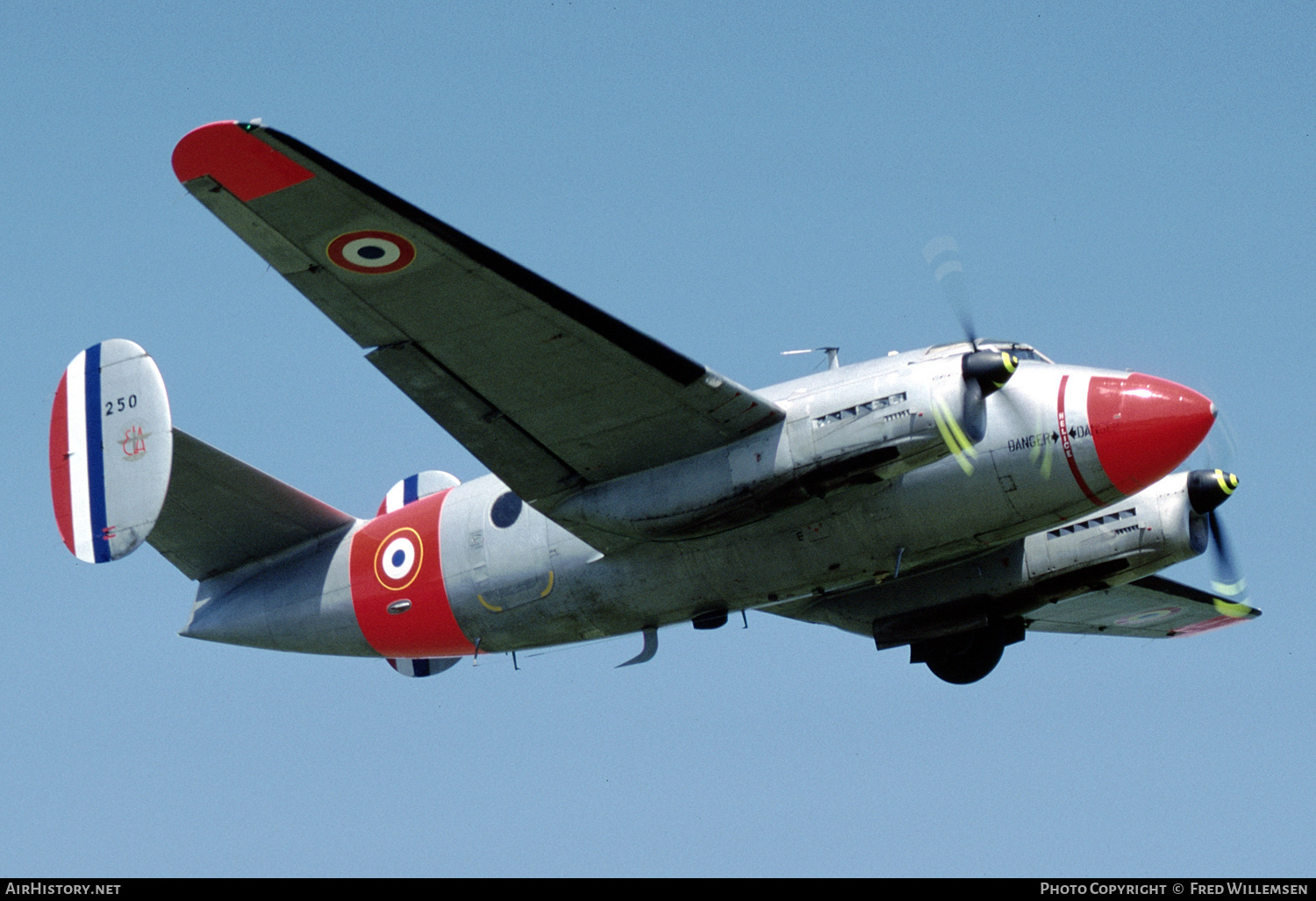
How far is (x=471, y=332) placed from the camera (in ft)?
53.7

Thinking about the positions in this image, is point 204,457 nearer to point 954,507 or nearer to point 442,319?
point 442,319

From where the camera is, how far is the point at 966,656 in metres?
20.5

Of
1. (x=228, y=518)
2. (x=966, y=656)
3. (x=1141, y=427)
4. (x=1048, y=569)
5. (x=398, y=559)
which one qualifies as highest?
(x=228, y=518)

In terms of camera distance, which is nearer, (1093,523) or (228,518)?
(1093,523)

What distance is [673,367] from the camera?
54.0 ft

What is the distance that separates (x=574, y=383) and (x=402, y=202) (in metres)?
3.02

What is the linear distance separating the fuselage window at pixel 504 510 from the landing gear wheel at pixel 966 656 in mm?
5746

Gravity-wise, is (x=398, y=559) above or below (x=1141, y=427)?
above

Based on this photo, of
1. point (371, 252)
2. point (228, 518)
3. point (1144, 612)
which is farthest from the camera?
point (1144, 612)

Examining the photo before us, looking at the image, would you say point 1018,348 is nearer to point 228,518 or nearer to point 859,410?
point 859,410

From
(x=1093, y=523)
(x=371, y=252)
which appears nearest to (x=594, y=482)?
(x=371, y=252)

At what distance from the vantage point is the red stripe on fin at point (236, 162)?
46.4 ft

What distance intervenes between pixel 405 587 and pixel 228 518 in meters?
2.85

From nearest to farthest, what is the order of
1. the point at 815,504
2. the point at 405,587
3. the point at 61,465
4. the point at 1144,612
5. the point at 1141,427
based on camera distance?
the point at 1141,427 < the point at 815,504 < the point at 61,465 < the point at 405,587 < the point at 1144,612
